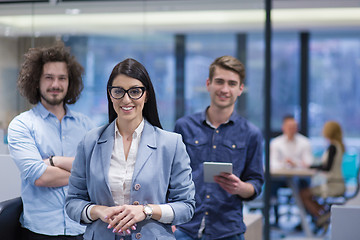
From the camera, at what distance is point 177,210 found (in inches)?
77.0

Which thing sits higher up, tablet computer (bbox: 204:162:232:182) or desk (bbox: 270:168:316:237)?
tablet computer (bbox: 204:162:232:182)

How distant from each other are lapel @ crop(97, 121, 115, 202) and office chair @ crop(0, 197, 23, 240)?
1035 millimetres

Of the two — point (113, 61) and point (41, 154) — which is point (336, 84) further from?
point (41, 154)

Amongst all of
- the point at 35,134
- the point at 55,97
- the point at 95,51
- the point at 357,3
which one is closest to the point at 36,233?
the point at 35,134

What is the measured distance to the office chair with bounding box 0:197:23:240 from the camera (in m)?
2.70

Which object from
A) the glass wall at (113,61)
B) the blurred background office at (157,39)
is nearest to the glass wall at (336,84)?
the blurred background office at (157,39)

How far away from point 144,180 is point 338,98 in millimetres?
7424

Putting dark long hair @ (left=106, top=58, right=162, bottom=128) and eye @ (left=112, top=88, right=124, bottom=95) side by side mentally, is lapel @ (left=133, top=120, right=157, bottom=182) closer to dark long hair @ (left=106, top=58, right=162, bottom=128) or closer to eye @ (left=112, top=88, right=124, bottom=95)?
dark long hair @ (left=106, top=58, right=162, bottom=128)

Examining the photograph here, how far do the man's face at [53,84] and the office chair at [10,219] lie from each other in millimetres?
615

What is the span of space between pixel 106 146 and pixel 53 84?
2.94 ft

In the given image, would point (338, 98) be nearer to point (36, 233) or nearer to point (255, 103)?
point (255, 103)

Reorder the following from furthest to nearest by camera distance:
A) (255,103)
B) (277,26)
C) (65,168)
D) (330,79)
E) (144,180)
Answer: (330,79) < (277,26) < (255,103) < (65,168) < (144,180)

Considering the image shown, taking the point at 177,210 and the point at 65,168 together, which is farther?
the point at 65,168

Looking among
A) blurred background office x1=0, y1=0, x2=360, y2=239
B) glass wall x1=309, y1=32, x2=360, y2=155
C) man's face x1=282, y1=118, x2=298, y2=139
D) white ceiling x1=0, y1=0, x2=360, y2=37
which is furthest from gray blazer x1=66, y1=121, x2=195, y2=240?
glass wall x1=309, y1=32, x2=360, y2=155
